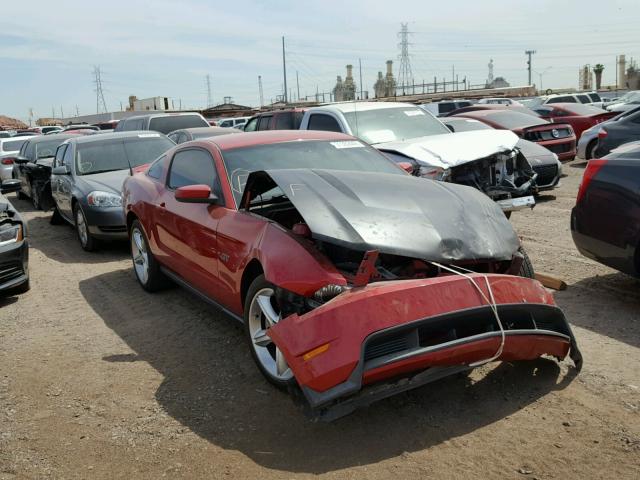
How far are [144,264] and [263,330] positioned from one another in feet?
9.84

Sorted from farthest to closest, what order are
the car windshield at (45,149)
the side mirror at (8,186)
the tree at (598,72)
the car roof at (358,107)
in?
1. the tree at (598,72)
2. the car windshield at (45,149)
3. the car roof at (358,107)
4. the side mirror at (8,186)

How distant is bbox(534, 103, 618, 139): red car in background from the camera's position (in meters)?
18.2

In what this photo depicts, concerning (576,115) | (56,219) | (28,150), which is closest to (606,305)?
(56,219)

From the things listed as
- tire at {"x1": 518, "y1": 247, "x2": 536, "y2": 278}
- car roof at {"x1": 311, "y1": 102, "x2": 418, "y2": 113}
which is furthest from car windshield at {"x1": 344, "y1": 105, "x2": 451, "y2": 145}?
tire at {"x1": 518, "y1": 247, "x2": 536, "y2": 278}

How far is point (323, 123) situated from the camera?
998 centimetres

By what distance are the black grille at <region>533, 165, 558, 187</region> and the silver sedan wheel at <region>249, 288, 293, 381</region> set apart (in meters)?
7.03

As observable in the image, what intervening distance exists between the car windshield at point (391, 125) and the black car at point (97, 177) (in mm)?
3226

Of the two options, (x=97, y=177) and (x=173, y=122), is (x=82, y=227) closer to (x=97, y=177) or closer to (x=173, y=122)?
(x=97, y=177)

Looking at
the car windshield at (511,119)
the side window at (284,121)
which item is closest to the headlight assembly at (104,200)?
the side window at (284,121)

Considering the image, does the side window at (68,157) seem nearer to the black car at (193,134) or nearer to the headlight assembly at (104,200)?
the headlight assembly at (104,200)

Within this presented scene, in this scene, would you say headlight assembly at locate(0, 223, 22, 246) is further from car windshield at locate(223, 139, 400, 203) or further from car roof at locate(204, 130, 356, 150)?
car windshield at locate(223, 139, 400, 203)

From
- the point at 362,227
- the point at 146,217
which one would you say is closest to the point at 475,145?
the point at 146,217

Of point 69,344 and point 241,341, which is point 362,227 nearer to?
point 241,341

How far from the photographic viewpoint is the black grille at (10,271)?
20.9ft
